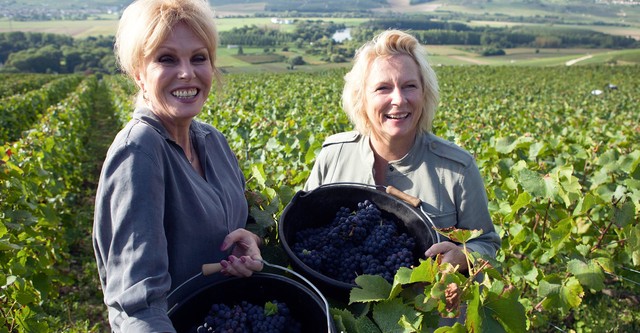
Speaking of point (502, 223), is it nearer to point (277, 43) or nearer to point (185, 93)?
point (185, 93)

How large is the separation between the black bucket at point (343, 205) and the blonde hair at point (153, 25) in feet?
2.38

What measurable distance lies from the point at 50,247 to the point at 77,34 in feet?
350

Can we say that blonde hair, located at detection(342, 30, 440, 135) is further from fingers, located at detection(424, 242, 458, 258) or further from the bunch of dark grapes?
the bunch of dark grapes

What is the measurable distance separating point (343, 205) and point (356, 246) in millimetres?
261

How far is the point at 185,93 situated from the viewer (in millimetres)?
1732

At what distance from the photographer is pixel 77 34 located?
96438 millimetres

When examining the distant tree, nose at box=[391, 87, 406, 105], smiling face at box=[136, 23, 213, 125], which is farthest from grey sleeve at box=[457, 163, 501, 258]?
the distant tree

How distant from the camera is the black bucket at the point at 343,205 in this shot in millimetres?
1897

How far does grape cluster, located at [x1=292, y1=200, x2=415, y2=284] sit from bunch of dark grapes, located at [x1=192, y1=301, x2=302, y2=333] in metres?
0.26

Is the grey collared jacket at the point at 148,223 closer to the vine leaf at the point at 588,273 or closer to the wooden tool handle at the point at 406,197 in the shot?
the wooden tool handle at the point at 406,197

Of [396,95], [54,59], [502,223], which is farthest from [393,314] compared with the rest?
[54,59]

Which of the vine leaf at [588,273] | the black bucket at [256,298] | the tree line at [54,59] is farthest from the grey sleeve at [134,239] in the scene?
the tree line at [54,59]

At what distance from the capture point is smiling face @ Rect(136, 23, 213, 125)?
167cm

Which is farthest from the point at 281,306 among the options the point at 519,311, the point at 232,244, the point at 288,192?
the point at 288,192
